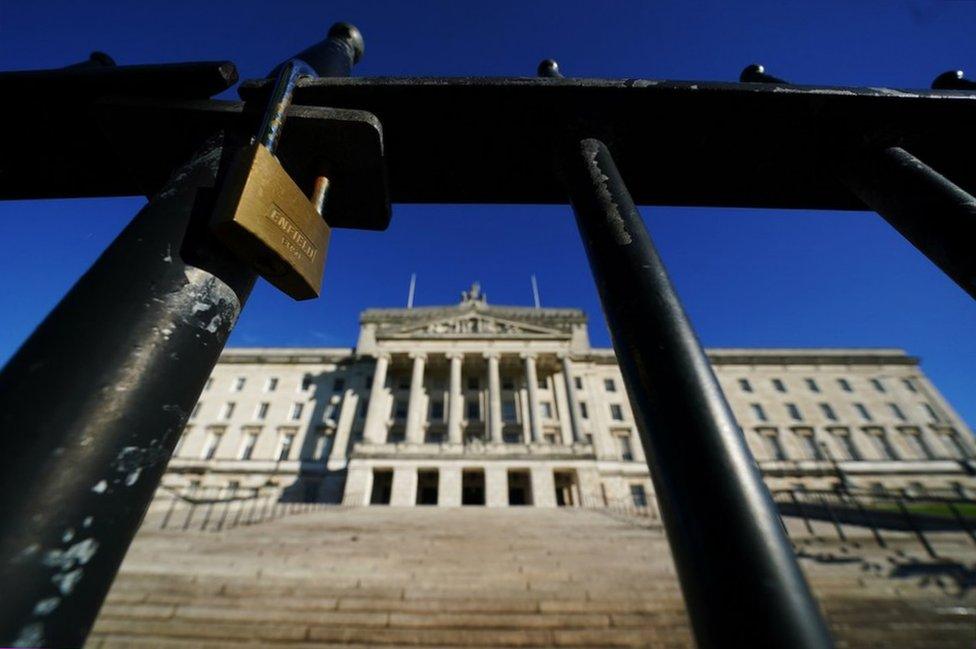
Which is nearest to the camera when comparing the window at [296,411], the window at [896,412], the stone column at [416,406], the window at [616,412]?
the stone column at [416,406]

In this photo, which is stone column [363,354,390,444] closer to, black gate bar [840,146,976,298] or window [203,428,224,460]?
window [203,428,224,460]

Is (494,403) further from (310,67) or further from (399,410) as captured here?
(310,67)

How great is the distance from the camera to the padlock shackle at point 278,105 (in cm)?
141

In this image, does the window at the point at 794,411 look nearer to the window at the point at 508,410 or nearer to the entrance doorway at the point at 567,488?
the entrance doorway at the point at 567,488

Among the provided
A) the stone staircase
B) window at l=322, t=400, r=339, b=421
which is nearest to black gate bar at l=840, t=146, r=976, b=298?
the stone staircase

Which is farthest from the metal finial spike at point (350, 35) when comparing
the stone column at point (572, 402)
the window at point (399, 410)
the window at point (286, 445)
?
the window at point (286, 445)

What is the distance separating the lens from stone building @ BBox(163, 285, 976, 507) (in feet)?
90.9

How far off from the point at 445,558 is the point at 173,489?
1257 inches

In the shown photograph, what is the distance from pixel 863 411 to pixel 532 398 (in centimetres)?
3334

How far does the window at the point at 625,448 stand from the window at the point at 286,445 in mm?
28411

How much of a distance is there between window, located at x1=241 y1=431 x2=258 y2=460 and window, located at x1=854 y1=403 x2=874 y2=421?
184 feet

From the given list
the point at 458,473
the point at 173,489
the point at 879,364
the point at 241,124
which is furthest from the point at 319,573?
the point at 879,364

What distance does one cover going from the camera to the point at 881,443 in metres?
35.0

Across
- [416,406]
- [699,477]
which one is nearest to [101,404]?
[699,477]
